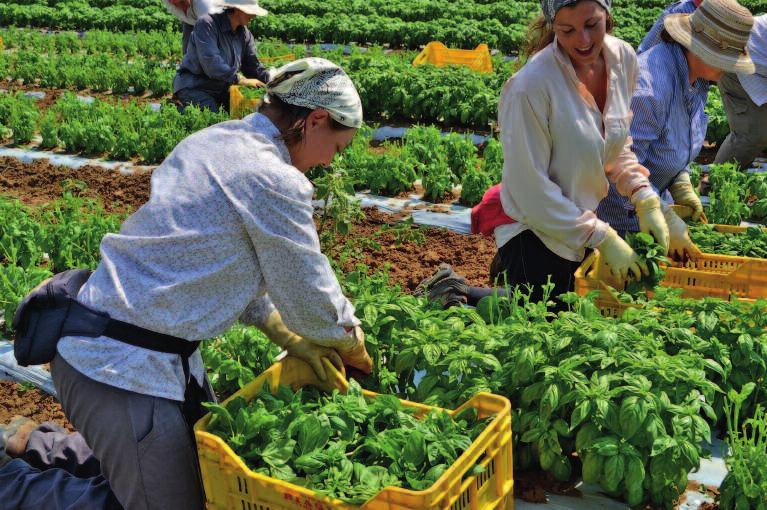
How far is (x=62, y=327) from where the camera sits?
2.38 meters

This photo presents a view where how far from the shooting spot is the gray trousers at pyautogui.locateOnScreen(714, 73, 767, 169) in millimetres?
6172

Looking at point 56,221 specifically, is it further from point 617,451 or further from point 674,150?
point 617,451

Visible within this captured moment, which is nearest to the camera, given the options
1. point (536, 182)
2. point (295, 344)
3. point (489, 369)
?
point (295, 344)

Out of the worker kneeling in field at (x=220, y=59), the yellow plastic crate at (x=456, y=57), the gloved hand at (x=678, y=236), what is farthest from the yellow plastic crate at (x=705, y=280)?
the yellow plastic crate at (x=456, y=57)

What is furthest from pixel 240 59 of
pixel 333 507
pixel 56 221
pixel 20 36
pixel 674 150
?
pixel 20 36

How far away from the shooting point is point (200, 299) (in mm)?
2309

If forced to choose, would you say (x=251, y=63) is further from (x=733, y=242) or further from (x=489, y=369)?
(x=489, y=369)

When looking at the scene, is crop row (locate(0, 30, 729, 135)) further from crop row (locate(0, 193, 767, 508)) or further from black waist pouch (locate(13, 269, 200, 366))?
black waist pouch (locate(13, 269, 200, 366))

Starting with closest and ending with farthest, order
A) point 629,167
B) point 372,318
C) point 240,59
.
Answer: point 372,318 < point 629,167 < point 240,59

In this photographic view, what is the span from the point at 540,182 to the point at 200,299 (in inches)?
55.0

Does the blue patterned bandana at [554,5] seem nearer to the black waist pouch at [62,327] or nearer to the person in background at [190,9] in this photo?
the black waist pouch at [62,327]

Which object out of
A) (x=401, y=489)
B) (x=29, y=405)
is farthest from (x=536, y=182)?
(x=29, y=405)

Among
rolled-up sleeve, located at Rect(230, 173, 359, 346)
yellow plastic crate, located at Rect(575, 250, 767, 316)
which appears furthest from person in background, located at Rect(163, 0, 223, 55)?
rolled-up sleeve, located at Rect(230, 173, 359, 346)

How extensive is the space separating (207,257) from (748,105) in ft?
16.8
